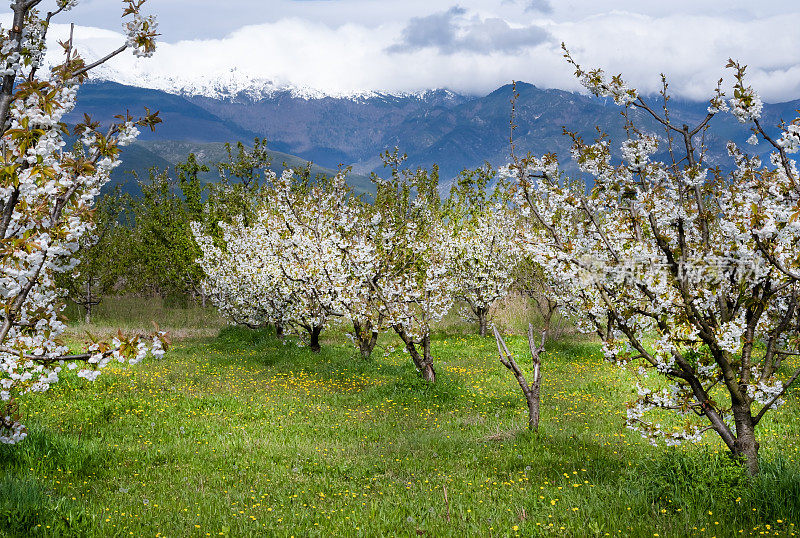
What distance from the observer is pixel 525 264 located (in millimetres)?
25391

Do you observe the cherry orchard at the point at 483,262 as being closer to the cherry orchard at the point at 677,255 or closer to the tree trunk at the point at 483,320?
the tree trunk at the point at 483,320

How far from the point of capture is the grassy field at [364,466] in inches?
225

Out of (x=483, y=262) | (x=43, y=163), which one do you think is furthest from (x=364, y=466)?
(x=483, y=262)

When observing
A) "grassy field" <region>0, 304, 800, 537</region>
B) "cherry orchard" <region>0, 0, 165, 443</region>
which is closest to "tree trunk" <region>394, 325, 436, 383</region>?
"grassy field" <region>0, 304, 800, 537</region>

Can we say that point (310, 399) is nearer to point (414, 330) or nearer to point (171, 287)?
point (414, 330)

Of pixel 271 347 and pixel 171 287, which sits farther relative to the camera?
pixel 171 287

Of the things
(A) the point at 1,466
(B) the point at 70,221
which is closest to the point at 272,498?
(A) the point at 1,466

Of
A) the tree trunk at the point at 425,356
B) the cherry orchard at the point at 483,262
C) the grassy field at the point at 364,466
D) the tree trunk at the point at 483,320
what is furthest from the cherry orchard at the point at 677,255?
the tree trunk at the point at 483,320

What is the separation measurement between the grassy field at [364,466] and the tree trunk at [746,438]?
17 cm

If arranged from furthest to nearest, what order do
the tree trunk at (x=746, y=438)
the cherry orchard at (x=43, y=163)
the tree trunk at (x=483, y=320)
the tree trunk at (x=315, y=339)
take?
the tree trunk at (x=483, y=320), the tree trunk at (x=315, y=339), the tree trunk at (x=746, y=438), the cherry orchard at (x=43, y=163)

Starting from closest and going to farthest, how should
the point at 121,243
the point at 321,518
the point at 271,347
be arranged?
the point at 321,518
the point at 271,347
the point at 121,243

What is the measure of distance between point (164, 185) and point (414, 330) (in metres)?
31.1

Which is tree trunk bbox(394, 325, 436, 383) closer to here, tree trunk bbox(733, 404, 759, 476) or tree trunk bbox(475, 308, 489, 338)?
tree trunk bbox(733, 404, 759, 476)

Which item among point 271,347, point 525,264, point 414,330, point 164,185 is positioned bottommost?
point 271,347
